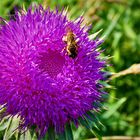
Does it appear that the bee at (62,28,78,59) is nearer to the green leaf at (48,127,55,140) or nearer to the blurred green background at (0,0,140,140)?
the green leaf at (48,127,55,140)

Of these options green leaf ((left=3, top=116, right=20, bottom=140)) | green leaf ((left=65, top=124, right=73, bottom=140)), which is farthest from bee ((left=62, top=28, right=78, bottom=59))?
green leaf ((left=3, top=116, right=20, bottom=140))

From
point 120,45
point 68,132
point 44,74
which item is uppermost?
point 120,45

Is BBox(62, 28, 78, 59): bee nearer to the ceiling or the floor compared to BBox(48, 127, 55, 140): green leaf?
nearer to the ceiling

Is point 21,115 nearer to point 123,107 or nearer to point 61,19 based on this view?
point 61,19

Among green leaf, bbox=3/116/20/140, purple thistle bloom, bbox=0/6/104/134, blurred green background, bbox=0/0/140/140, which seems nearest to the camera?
purple thistle bloom, bbox=0/6/104/134

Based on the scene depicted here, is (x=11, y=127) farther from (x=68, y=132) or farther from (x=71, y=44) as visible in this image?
(x=71, y=44)

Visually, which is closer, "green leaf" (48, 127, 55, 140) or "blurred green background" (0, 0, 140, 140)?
"green leaf" (48, 127, 55, 140)

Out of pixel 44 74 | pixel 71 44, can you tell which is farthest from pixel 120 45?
pixel 44 74
